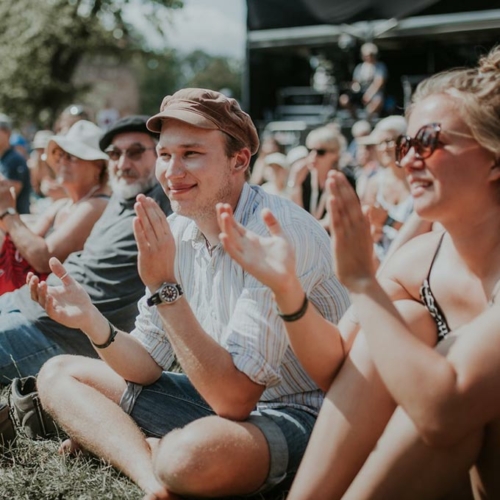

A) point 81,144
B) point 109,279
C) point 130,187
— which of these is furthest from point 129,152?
point 109,279

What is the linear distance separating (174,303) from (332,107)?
12.2 metres

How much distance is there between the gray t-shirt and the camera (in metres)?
3.90

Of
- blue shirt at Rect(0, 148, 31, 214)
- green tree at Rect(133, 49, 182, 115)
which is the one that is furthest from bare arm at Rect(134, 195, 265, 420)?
green tree at Rect(133, 49, 182, 115)

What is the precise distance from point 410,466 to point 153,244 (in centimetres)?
108

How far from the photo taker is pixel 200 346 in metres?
2.31

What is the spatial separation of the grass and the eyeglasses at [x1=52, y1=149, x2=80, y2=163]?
231cm

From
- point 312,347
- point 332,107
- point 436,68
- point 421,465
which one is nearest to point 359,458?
point 421,465

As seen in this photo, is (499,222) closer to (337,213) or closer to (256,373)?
(337,213)

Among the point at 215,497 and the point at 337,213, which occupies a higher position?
the point at 337,213

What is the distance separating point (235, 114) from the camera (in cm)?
285

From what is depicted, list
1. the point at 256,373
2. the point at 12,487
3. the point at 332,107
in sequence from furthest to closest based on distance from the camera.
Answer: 1. the point at 332,107
2. the point at 12,487
3. the point at 256,373

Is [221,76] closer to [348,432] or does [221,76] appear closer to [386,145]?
[386,145]

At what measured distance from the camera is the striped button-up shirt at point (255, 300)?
238 cm

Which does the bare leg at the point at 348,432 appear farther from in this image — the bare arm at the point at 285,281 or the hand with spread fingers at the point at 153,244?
the hand with spread fingers at the point at 153,244
